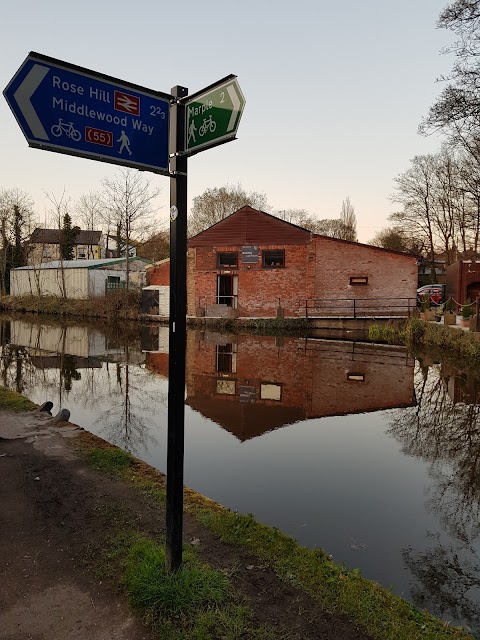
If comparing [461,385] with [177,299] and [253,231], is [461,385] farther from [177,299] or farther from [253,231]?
[253,231]

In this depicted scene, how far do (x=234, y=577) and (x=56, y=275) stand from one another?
3720 cm

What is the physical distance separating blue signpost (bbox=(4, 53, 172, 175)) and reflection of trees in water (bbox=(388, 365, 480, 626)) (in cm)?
361

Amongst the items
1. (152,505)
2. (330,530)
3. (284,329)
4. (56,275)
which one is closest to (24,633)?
(152,505)

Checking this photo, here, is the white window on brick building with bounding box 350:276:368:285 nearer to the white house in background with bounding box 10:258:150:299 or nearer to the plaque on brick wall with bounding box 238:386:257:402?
the white house in background with bounding box 10:258:150:299

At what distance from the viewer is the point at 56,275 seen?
3659 centimetres

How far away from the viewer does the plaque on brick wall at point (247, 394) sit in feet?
31.9

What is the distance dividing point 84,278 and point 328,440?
3099cm

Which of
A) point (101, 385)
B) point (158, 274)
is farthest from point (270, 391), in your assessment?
point (158, 274)

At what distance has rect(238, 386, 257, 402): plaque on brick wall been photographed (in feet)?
31.9

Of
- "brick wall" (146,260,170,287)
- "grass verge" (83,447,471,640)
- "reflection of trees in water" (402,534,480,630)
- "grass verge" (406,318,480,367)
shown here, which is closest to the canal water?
"reflection of trees in water" (402,534,480,630)

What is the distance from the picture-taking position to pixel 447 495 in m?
5.26

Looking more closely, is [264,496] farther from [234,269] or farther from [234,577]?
[234,269]

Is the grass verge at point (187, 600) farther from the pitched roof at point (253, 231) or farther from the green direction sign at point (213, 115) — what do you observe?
the pitched roof at point (253, 231)

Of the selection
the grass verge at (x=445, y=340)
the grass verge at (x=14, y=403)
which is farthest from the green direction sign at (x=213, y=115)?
the grass verge at (x=445, y=340)
